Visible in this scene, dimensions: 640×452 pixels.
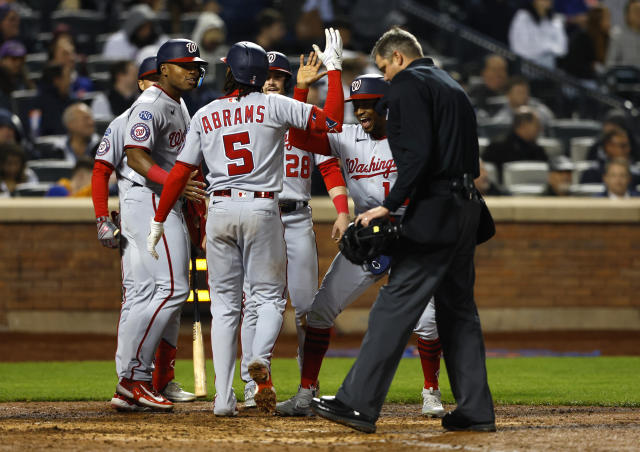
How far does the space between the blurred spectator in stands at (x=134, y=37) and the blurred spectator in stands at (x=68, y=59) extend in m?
0.69

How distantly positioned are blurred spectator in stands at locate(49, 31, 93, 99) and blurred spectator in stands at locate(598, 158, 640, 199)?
6.68m

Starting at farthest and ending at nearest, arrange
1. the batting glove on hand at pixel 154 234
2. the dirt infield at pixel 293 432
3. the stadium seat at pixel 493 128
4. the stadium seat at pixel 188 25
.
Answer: the stadium seat at pixel 188 25 → the stadium seat at pixel 493 128 → the batting glove on hand at pixel 154 234 → the dirt infield at pixel 293 432

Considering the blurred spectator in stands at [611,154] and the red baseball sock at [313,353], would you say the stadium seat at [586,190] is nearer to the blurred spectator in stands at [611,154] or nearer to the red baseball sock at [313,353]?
the blurred spectator in stands at [611,154]

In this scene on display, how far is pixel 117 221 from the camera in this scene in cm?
696

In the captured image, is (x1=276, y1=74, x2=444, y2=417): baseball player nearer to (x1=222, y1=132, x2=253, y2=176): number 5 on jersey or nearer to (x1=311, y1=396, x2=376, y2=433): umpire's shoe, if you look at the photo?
(x1=222, y1=132, x2=253, y2=176): number 5 on jersey

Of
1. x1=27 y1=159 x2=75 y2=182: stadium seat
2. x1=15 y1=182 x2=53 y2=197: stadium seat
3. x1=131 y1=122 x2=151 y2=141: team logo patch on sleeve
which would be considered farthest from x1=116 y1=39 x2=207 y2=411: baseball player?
x1=27 y1=159 x2=75 y2=182: stadium seat

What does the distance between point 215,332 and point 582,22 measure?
12.6m

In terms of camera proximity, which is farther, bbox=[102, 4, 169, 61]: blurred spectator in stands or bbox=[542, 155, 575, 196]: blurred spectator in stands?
bbox=[102, 4, 169, 61]: blurred spectator in stands

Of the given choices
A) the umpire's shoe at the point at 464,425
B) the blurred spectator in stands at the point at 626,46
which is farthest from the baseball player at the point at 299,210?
the blurred spectator in stands at the point at 626,46

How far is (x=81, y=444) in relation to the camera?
514 cm

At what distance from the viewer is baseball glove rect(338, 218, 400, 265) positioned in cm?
521

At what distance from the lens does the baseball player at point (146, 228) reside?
637cm

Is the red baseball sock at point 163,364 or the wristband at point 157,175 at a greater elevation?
the wristband at point 157,175

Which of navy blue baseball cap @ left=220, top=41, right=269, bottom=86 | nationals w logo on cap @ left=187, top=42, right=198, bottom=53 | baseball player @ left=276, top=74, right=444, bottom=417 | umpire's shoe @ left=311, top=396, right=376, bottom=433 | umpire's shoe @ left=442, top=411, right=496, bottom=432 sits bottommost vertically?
umpire's shoe @ left=442, top=411, right=496, bottom=432
